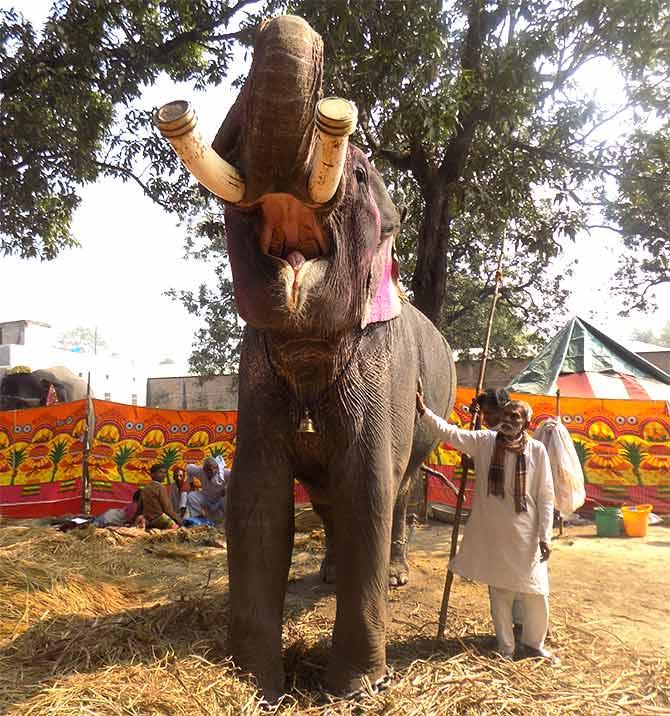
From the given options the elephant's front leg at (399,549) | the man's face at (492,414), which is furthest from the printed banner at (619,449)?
the man's face at (492,414)

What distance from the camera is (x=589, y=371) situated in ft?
33.8

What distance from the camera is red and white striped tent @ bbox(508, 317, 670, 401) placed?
1006 cm

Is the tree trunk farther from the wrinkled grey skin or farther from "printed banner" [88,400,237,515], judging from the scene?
the wrinkled grey skin

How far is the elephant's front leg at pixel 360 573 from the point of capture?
9.07 feet

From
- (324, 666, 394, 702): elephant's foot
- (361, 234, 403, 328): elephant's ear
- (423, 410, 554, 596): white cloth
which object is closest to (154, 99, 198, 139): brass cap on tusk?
(361, 234, 403, 328): elephant's ear

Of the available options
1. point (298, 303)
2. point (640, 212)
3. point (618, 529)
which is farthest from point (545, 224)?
point (298, 303)

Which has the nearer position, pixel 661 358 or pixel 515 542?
pixel 515 542

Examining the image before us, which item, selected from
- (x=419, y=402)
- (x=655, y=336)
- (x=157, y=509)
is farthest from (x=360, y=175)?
(x=655, y=336)

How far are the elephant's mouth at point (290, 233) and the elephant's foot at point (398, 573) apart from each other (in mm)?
3282

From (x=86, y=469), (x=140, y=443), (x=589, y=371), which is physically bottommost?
(x=86, y=469)

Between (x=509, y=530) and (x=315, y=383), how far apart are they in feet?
4.77

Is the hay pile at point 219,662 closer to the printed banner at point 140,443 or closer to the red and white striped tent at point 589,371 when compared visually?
the printed banner at point 140,443

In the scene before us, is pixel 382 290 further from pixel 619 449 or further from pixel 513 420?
pixel 619 449

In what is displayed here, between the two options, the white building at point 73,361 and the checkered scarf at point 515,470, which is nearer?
the checkered scarf at point 515,470
